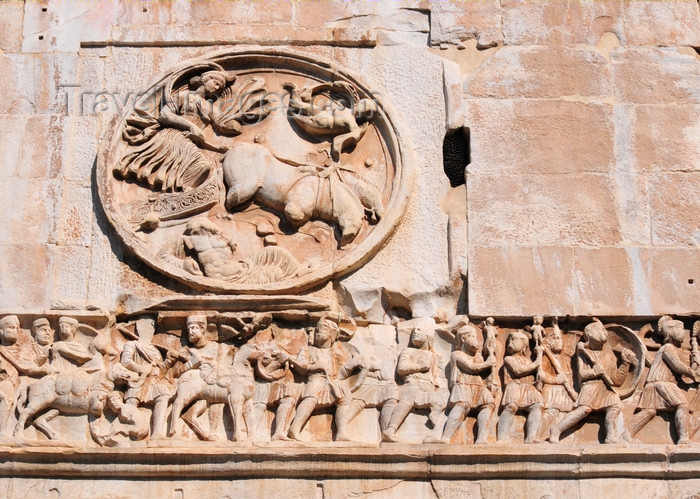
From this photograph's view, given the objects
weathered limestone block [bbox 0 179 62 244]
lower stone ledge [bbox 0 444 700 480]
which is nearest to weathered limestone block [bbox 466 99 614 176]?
lower stone ledge [bbox 0 444 700 480]

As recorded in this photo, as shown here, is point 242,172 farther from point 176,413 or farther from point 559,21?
point 559,21

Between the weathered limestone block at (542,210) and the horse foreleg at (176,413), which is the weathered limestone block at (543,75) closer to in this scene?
the weathered limestone block at (542,210)

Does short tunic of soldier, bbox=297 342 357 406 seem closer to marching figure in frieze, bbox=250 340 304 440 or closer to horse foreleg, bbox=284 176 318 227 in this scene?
marching figure in frieze, bbox=250 340 304 440

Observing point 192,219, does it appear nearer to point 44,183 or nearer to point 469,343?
point 44,183

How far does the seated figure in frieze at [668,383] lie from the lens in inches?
355

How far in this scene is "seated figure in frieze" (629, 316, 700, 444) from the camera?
902 centimetres

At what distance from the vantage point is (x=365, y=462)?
878cm

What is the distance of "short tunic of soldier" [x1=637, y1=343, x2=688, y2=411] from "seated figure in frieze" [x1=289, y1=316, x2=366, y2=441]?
1.93m

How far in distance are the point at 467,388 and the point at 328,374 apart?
3.11 ft

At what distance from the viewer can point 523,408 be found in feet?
29.9

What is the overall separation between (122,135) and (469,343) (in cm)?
306

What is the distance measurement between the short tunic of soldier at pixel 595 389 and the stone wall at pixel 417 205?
0.13 meters

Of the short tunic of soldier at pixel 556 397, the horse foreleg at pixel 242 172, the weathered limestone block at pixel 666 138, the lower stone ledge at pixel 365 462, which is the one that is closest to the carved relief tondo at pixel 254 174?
the horse foreleg at pixel 242 172

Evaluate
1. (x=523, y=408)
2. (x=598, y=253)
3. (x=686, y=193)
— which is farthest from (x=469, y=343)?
(x=686, y=193)
